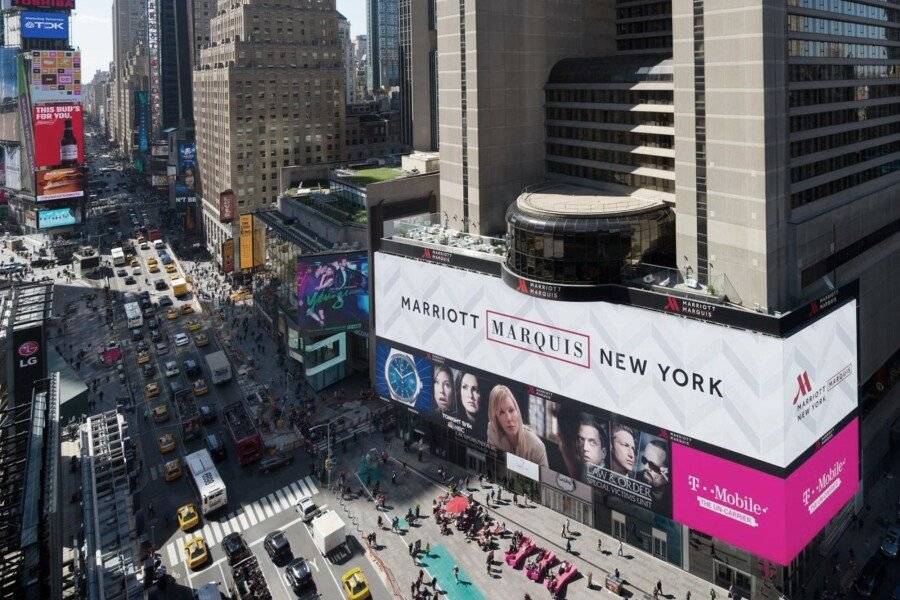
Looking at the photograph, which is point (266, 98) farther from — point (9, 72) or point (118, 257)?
point (9, 72)

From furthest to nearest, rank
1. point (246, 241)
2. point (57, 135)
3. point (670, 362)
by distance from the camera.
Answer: point (57, 135)
point (246, 241)
point (670, 362)

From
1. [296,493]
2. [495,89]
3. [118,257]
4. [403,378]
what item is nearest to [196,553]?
[296,493]

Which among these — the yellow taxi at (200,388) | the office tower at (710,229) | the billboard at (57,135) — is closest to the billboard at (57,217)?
the billboard at (57,135)

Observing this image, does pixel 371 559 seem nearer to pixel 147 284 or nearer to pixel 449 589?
pixel 449 589

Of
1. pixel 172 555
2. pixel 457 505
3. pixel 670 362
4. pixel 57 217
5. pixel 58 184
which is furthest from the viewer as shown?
pixel 57 217

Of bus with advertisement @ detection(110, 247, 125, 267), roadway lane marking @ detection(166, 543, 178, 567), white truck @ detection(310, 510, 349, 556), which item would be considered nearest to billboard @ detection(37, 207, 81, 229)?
bus with advertisement @ detection(110, 247, 125, 267)

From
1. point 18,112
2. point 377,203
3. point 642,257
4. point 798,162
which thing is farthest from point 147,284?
point 798,162

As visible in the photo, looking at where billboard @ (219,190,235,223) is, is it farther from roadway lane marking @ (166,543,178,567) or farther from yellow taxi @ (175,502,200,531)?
roadway lane marking @ (166,543,178,567)
